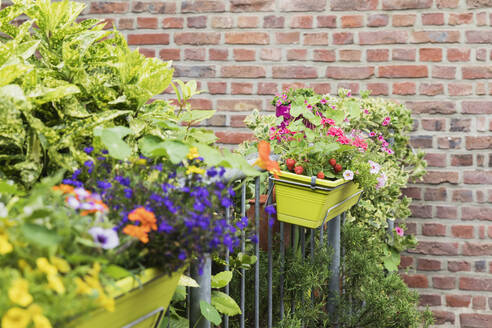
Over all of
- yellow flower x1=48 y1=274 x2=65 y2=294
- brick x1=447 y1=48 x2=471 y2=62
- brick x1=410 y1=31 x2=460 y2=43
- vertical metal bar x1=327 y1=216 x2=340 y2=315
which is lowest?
vertical metal bar x1=327 y1=216 x2=340 y2=315

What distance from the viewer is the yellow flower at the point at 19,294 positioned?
0.52 m

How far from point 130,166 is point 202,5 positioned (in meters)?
2.24

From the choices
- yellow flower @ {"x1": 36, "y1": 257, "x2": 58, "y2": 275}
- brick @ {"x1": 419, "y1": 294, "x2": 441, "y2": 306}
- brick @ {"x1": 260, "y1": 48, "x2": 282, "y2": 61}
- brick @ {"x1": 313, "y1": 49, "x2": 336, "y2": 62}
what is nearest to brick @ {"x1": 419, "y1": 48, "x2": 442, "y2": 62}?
brick @ {"x1": 313, "y1": 49, "x2": 336, "y2": 62}

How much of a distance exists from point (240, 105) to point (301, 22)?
1.98 feet

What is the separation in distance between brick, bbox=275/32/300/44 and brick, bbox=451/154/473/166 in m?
1.14

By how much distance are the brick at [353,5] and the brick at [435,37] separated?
29 centimetres

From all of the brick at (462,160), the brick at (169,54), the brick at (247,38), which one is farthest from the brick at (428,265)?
the brick at (169,54)

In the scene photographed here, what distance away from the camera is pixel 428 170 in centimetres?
288

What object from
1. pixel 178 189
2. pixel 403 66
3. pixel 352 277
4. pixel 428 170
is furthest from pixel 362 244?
pixel 178 189

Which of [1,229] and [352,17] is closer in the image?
[1,229]

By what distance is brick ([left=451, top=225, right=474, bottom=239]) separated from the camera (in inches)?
113

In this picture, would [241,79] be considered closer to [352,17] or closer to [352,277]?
[352,17]

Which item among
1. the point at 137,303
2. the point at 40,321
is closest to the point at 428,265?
the point at 137,303

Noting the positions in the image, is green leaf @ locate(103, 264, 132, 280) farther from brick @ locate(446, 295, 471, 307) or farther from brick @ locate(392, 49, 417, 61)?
brick @ locate(446, 295, 471, 307)
